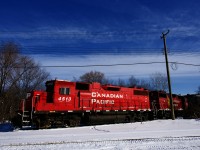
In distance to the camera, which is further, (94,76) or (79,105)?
(94,76)

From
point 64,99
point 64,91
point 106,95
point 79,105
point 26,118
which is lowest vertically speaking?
point 26,118

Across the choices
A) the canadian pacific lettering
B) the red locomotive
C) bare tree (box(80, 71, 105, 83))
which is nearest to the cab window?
the red locomotive

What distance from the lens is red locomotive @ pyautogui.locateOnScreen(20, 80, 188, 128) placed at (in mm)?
18078

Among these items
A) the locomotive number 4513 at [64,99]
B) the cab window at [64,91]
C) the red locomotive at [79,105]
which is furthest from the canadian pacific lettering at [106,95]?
the cab window at [64,91]

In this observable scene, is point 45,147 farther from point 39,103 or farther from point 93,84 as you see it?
point 93,84

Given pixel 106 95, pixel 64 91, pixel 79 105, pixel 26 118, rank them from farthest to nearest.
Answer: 1. pixel 106 95
2. pixel 79 105
3. pixel 64 91
4. pixel 26 118

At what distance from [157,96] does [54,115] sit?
54.2 feet

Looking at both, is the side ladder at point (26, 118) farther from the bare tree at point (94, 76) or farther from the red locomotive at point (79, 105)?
the bare tree at point (94, 76)

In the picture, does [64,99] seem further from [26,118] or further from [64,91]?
[26,118]

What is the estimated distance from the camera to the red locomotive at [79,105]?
712 inches

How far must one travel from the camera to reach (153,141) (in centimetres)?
1057

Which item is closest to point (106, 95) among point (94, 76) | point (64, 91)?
point (64, 91)

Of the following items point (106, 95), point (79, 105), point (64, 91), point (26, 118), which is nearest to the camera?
point (26, 118)

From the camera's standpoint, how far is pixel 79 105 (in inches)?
802
